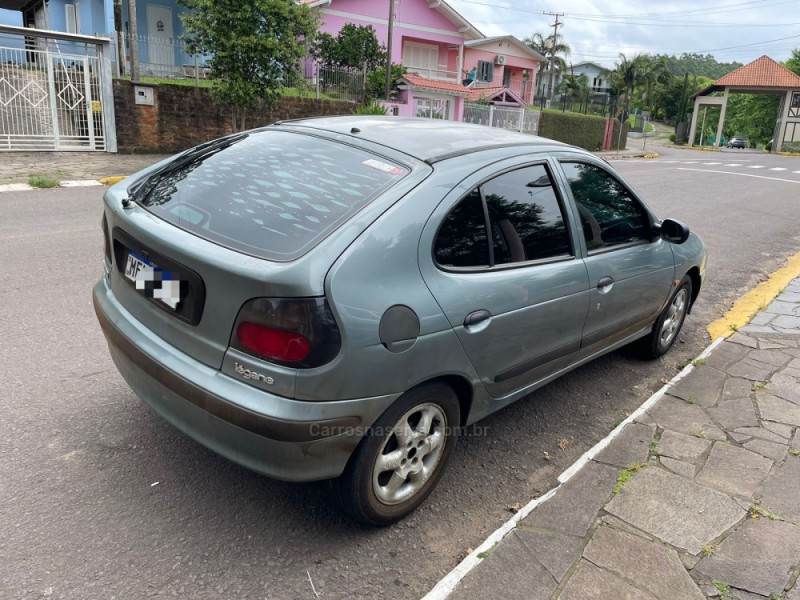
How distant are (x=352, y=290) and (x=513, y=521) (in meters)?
1.31

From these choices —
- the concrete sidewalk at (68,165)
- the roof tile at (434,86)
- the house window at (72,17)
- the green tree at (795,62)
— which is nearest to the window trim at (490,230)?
the concrete sidewalk at (68,165)

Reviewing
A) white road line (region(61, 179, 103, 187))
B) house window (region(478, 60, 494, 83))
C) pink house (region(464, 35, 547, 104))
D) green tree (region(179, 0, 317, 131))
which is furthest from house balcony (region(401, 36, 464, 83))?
white road line (region(61, 179, 103, 187))

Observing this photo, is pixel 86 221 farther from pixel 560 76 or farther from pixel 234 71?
pixel 560 76

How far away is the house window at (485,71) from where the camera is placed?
1751 inches

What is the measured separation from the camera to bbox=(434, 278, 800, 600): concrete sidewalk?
7.89 feet

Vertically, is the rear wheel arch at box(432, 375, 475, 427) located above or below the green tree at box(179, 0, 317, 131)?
below

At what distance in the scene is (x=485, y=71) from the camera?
44.9 m

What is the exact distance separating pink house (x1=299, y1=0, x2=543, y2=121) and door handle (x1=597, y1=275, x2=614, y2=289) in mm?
22344

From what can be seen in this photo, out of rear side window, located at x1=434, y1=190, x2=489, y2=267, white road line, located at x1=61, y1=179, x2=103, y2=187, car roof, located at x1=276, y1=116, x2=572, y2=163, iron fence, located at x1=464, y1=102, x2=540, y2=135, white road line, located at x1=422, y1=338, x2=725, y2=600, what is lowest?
white road line, located at x1=422, y1=338, x2=725, y2=600

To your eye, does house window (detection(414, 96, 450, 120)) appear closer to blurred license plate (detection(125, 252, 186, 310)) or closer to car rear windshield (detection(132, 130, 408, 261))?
car rear windshield (detection(132, 130, 408, 261))

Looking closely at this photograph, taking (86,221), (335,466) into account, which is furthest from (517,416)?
(86,221)

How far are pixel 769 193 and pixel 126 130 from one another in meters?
17.1

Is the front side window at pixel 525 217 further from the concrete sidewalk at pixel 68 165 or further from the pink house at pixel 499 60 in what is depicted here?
the pink house at pixel 499 60

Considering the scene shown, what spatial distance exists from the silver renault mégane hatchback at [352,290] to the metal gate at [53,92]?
13.5 meters
